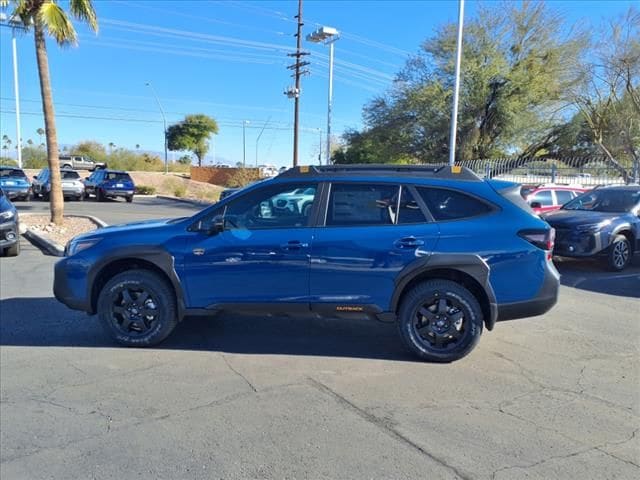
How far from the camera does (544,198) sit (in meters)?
13.0

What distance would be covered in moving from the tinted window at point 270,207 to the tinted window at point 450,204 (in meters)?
1.09

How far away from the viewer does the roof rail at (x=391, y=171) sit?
4.99m

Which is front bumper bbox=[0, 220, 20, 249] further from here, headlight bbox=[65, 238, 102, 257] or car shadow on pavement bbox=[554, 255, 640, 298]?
car shadow on pavement bbox=[554, 255, 640, 298]

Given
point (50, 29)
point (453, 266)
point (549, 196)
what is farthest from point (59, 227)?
point (549, 196)

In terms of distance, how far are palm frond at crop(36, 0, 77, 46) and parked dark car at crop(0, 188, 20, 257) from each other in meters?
4.97

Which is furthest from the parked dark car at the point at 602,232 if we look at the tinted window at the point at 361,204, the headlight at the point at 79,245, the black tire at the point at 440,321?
the headlight at the point at 79,245

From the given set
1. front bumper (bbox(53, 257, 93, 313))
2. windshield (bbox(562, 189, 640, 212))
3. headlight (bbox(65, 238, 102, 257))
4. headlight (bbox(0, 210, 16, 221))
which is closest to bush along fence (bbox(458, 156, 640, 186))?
windshield (bbox(562, 189, 640, 212))

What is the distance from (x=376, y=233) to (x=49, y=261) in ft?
25.7

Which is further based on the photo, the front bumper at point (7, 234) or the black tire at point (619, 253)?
the front bumper at point (7, 234)

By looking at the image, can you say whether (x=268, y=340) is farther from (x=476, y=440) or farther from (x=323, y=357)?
(x=476, y=440)

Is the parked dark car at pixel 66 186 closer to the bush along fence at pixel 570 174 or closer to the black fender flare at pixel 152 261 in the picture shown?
the bush along fence at pixel 570 174

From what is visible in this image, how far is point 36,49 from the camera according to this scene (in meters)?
13.1

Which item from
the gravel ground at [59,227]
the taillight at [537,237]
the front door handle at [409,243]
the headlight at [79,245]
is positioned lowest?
the gravel ground at [59,227]

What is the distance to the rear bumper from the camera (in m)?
4.68
